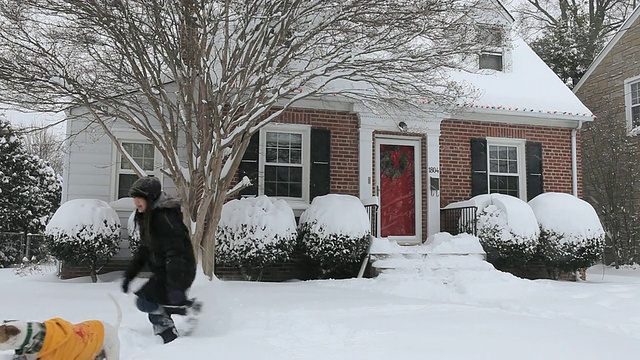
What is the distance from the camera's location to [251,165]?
10188 mm

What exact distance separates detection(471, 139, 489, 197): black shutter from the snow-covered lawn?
2.97m

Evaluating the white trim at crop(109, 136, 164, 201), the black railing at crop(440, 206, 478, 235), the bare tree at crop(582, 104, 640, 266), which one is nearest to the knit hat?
the white trim at crop(109, 136, 164, 201)

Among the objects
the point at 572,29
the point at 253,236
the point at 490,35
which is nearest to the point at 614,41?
the point at 572,29

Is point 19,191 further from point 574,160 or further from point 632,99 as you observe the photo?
point 632,99

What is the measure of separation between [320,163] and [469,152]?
3337 millimetres

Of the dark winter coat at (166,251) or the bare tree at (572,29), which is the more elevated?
the bare tree at (572,29)

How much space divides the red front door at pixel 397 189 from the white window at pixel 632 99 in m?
8.31

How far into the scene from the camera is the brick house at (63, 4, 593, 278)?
33.4ft

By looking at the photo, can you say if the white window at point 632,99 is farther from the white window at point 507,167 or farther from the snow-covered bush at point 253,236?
the snow-covered bush at point 253,236

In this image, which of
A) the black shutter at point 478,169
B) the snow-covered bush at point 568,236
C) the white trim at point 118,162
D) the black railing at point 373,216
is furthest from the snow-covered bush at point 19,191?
the snow-covered bush at point 568,236

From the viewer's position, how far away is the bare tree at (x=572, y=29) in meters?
19.3

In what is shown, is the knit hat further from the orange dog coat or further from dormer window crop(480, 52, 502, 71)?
dormer window crop(480, 52, 502, 71)

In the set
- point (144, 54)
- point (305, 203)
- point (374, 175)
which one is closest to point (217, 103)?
point (144, 54)

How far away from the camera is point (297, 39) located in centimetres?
805
